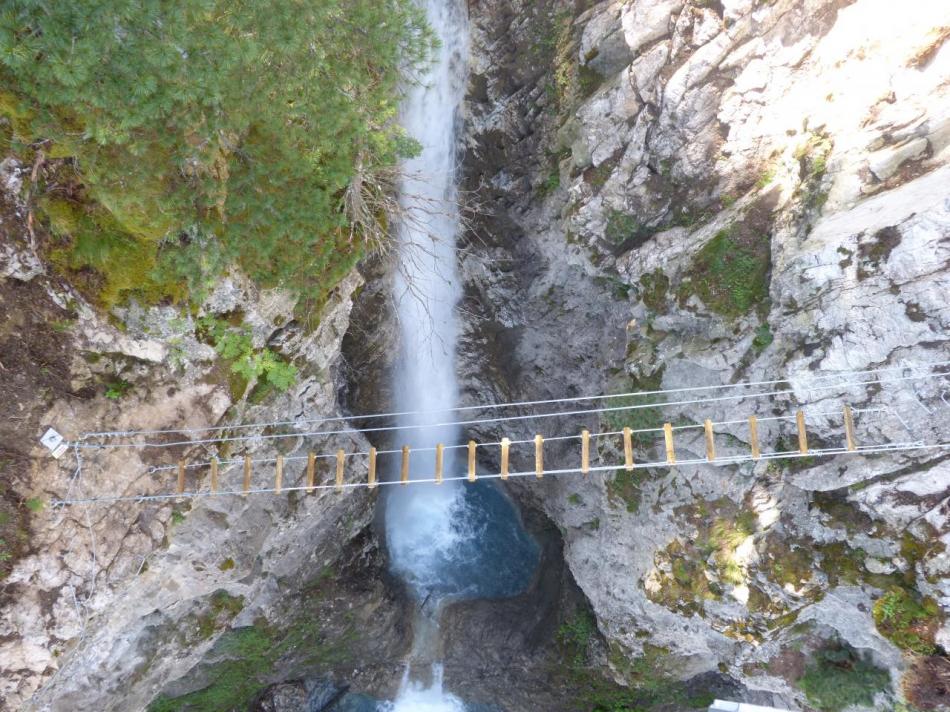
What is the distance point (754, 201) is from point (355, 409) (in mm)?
11540

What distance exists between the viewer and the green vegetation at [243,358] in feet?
32.4

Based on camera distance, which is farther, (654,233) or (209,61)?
(654,233)

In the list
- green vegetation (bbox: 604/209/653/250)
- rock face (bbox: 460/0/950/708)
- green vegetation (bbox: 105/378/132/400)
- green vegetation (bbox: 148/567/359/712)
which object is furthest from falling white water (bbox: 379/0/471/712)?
green vegetation (bbox: 105/378/132/400)

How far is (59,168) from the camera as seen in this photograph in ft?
26.0

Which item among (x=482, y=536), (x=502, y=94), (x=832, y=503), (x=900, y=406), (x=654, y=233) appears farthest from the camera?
(x=482, y=536)

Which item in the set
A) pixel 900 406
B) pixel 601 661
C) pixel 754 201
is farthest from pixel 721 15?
pixel 601 661

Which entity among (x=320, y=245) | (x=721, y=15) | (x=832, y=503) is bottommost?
(x=832, y=503)

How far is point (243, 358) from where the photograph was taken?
10.4 m

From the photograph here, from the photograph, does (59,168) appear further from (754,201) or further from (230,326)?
(754,201)

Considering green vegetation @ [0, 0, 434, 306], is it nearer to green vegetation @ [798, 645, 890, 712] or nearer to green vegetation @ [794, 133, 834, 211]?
green vegetation @ [794, 133, 834, 211]

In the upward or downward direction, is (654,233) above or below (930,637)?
above

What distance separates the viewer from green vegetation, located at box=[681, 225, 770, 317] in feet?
35.0

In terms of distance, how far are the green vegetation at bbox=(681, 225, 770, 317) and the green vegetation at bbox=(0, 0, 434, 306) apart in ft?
20.7

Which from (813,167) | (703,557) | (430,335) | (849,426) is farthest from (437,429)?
(813,167)
